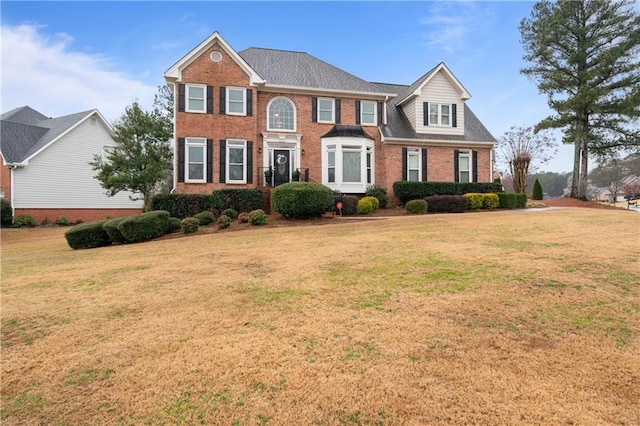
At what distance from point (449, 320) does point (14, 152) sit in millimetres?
30887

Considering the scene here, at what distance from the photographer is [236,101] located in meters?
18.3

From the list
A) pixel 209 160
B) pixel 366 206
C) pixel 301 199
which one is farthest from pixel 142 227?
pixel 366 206

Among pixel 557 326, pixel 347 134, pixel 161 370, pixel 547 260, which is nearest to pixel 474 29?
pixel 347 134

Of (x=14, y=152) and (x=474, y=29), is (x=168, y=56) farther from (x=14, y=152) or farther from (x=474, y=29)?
(x=474, y=29)

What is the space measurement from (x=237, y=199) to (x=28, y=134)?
70.7 feet

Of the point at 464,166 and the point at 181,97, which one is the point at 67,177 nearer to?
the point at 181,97

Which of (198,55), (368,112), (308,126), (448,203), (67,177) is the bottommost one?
(448,203)

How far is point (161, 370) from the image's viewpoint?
3.22m

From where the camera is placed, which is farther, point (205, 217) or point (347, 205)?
point (347, 205)

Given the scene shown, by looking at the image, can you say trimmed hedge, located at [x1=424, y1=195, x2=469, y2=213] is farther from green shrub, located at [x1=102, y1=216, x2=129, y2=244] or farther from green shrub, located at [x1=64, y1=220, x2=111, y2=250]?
green shrub, located at [x1=64, y1=220, x2=111, y2=250]

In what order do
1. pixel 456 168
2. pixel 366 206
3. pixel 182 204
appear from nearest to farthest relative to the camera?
pixel 182 204 < pixel 366 206 < pixel 456 168

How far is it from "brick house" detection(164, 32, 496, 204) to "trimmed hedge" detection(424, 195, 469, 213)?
2.71m

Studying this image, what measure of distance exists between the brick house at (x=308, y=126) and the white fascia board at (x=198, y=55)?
49 mm

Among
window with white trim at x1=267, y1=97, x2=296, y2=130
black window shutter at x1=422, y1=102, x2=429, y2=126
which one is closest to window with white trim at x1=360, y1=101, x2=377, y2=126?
black window shutter at x1=422, y1=102, x2=429, y2=126
